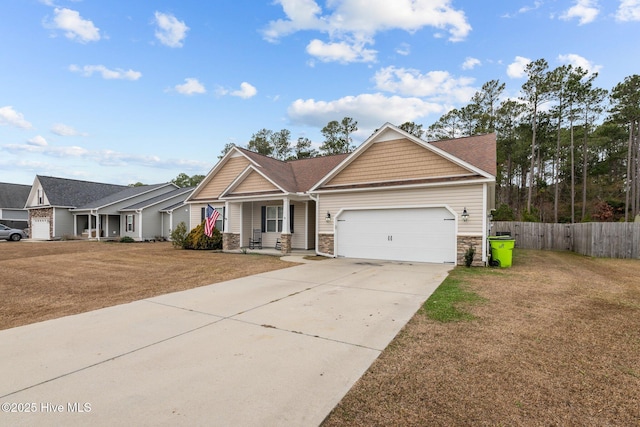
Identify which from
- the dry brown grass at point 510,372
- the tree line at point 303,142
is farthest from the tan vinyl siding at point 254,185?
the tree line at point 303,142

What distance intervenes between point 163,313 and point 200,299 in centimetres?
98

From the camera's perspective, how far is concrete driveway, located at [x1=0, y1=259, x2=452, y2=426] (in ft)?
8.48

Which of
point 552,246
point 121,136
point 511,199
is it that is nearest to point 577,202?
point 511,199

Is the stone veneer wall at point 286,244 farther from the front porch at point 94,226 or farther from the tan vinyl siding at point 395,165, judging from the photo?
the front porch at point 94,226

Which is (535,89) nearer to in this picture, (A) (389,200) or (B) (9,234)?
(A) (389,200)

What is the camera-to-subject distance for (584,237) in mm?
15922

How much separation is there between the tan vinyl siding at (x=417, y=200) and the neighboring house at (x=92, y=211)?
18154 mm

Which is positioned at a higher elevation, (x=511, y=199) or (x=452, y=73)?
(x=452, y=73)

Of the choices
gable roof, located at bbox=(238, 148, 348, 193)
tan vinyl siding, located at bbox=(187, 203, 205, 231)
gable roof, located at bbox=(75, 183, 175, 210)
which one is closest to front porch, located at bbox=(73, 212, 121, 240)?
gable roof, located at bbox=(75, 183, 175, 210)

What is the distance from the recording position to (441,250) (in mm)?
11125

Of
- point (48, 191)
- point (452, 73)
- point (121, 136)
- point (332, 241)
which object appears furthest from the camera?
point (48, 191)

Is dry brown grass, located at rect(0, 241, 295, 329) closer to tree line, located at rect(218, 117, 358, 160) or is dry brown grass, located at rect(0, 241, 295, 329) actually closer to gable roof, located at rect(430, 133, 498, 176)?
gable roof, located at rect(430, 133, 498, 176)

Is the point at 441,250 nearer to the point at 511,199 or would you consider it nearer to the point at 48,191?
the point at 48,191

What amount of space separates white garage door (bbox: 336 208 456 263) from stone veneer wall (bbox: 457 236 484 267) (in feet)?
0.77
